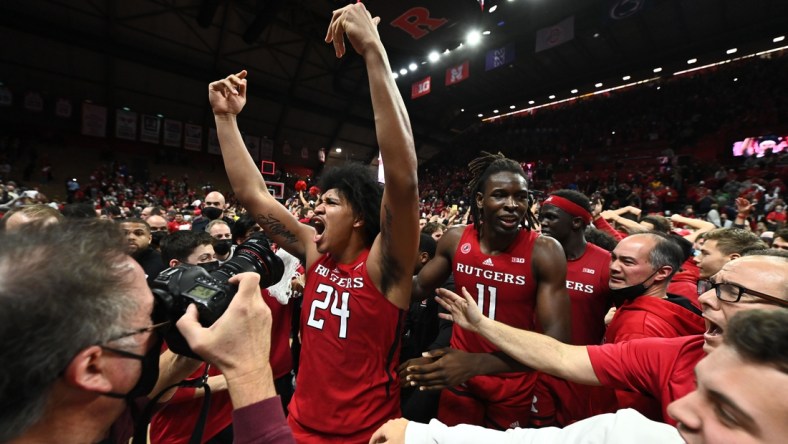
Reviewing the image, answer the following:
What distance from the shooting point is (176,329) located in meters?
0.96

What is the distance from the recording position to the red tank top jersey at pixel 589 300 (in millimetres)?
2621

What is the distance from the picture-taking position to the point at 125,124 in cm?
1758

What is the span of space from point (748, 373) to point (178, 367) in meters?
1.71

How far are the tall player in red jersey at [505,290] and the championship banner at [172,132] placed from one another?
809 inches

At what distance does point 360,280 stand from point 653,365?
4.16ft

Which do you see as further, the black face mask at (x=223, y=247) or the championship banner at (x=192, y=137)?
the championship banner at (x=192, y=137)

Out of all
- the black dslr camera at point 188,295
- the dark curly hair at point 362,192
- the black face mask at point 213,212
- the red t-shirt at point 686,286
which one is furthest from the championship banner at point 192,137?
the black dslr camera at point 188,295

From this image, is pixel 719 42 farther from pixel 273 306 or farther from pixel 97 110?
pixel 97 110

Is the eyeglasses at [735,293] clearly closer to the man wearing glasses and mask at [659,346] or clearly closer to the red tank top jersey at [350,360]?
the man wearing glasses and mask at [659,346]

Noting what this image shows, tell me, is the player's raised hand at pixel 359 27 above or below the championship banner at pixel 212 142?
below

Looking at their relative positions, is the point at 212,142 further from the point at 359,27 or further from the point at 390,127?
the point at 390,127

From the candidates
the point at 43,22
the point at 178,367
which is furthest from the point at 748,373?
the point at 43,22

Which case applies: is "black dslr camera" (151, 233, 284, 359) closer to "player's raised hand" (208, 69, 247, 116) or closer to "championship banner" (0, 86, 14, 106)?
"player's raised hand" (208, 69, 247, 116)

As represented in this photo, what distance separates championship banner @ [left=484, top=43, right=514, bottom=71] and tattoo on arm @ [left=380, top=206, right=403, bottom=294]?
51.7 ft
